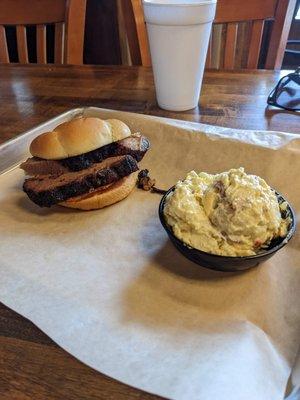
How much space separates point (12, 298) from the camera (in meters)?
0.58

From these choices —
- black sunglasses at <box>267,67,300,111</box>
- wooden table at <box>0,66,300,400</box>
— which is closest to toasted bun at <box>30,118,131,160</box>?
wooden table at <box>0,66,300,400</box>

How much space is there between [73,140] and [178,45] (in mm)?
402

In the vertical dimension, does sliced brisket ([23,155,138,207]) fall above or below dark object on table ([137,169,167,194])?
above

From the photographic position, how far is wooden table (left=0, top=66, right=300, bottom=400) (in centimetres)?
45

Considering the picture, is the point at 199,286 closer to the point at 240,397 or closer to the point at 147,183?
the point at 240,397

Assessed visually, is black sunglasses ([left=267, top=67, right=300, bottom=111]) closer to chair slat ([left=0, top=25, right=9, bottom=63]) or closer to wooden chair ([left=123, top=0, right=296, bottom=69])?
wooden chair ([left=123, top=0, right=296, bottom=69])

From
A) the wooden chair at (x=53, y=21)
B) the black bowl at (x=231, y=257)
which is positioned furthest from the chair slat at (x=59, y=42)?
the black bowl at (x=231, y=257)

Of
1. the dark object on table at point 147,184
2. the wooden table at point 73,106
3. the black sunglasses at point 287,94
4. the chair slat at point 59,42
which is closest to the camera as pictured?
the wooden table at point 73,106

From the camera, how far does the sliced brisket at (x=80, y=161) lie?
2.62 ft

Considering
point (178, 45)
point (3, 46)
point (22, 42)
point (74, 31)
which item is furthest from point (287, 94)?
point (3, 46)

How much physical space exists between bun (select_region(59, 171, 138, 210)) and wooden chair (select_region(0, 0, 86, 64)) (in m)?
1.04

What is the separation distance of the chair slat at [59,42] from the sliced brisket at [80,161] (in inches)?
44.5

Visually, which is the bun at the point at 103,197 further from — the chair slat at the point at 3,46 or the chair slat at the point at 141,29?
the chair slat at the point at 3,46

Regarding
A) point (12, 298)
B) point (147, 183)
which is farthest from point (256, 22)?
point (12, 298)
